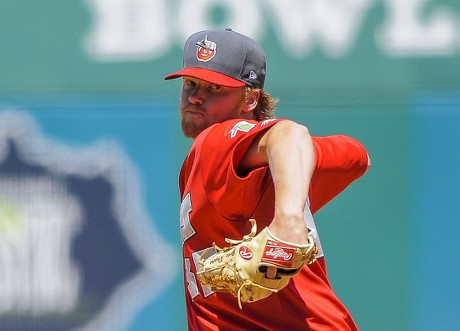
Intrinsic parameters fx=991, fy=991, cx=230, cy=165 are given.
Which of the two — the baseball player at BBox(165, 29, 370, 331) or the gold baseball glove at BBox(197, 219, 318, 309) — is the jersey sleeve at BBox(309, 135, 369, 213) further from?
the gold baseball glove at BBox(197, 219, 318, 309)

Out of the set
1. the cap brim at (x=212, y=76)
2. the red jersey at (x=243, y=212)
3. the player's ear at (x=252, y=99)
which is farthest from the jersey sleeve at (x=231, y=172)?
the player's ear at (x=252, y=99)

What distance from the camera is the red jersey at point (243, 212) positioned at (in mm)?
2369

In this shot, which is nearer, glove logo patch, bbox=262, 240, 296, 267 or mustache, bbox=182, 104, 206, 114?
glove logo patch, bbox=262, 240, 296, 267

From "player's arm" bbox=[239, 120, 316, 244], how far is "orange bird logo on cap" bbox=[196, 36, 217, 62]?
522 millimetres

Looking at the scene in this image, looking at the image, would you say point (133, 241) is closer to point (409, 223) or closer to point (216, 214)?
point (409, 223)

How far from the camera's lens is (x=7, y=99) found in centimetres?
465

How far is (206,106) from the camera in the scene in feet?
8.96

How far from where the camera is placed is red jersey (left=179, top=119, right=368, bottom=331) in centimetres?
237

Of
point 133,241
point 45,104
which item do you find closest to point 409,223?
point 133,241

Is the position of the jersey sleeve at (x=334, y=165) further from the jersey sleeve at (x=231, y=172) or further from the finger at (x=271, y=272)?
the finger at (x=271, y=272)

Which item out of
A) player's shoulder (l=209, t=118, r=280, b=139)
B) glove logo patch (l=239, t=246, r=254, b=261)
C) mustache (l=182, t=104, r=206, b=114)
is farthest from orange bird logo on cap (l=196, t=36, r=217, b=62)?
glove logo patch (l=239, t=246, r=254, b=261)

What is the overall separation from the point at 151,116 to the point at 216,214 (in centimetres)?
218

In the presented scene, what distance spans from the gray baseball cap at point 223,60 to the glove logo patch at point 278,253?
689 mm

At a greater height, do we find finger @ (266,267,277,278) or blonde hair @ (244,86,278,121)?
blonde hair @ (244,86,278,121)
